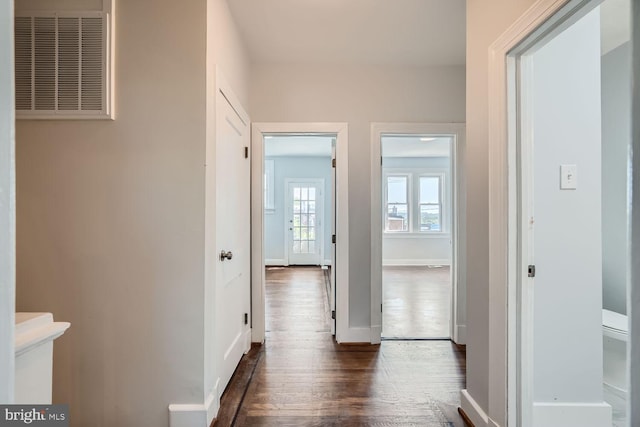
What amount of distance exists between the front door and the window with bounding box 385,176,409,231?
5114mm

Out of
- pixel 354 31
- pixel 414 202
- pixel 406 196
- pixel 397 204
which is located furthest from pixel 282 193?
pixel 354 31

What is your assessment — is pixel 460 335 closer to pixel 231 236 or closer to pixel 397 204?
pixel 231 236

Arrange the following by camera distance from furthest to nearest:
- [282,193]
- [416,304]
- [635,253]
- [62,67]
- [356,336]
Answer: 1. [282,193]
2. [416,304]
3. [356,336]
4. [62,67]
5. [635,253]

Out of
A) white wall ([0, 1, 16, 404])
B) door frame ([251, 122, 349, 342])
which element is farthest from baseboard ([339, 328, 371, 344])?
white wall ([0, 1, 16, 404])

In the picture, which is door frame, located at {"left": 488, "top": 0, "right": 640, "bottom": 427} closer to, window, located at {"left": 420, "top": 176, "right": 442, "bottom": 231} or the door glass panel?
the door glass panel

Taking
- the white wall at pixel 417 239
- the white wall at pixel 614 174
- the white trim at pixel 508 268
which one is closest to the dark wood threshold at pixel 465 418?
the white trim at pixel 508 268

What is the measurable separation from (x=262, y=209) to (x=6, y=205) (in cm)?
231

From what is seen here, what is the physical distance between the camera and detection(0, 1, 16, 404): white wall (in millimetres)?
483

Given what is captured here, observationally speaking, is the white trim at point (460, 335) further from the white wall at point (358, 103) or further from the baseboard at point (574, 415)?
the baseboard at point (574, 415)

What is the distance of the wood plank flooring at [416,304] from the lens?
3148 millimetres

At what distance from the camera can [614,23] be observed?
207 cm

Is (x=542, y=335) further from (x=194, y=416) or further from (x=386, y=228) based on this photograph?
(x=386, y=228)

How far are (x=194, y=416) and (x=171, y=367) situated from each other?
269 mm

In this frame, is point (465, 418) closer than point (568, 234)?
No
